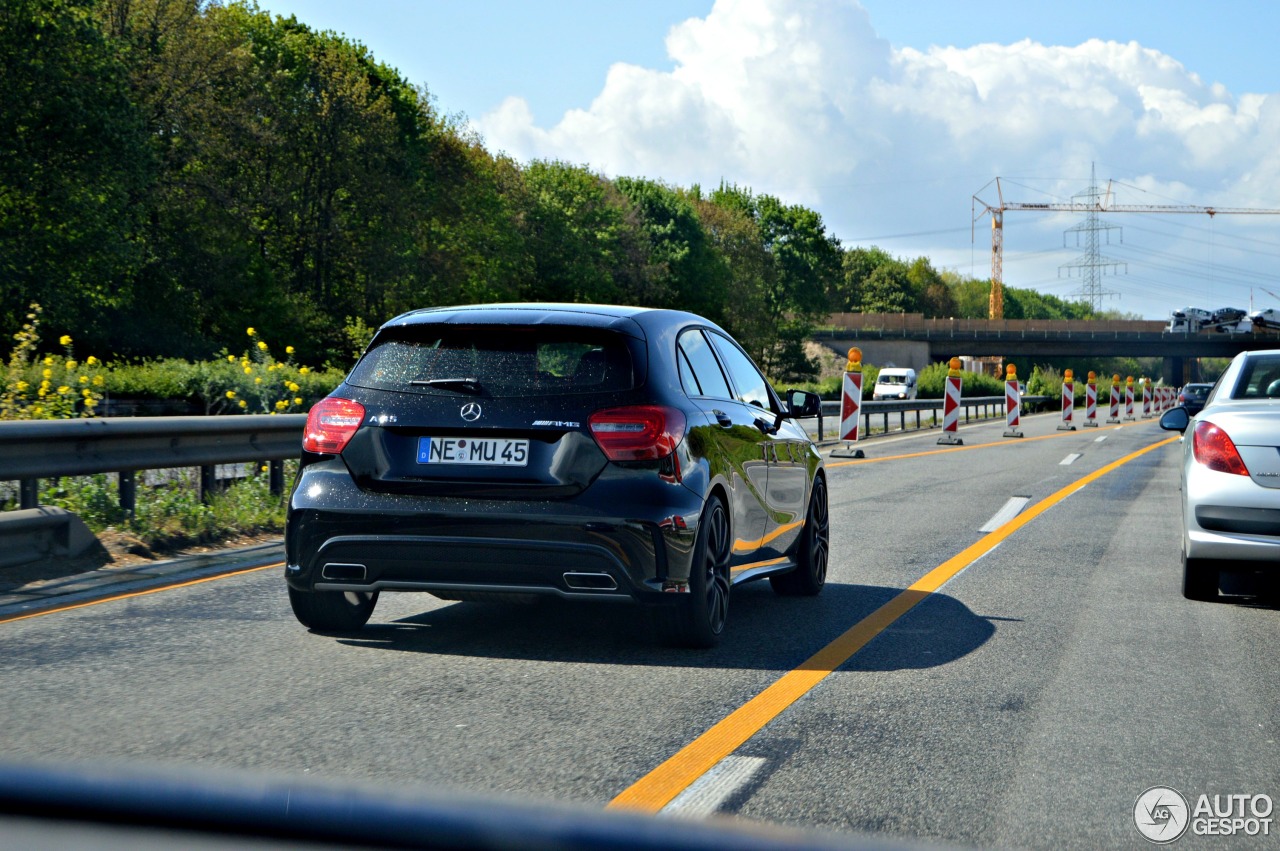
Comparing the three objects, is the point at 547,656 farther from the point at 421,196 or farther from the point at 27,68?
the point at 421,196

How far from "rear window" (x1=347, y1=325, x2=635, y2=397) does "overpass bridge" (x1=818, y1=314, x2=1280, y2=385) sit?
355 feet

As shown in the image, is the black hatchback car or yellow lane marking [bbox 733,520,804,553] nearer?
the black hatchback car

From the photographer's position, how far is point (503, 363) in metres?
6.05

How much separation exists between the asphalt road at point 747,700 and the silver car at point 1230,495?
0.97 ft

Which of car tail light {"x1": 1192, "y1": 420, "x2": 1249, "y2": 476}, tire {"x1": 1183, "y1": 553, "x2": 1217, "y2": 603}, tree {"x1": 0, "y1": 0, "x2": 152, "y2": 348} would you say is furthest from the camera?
tree {"x1": 0, "y1": 0, "x2": 152, "y2": 348}

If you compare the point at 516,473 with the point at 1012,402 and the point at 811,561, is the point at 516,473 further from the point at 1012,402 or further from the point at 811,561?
the point at 1012,402

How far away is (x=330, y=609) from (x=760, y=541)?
7.13ft

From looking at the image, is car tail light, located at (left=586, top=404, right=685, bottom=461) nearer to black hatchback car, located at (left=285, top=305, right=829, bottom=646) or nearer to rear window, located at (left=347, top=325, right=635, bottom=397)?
black hatchback car, located at (left=285, top=305, right=829, bottom=646)

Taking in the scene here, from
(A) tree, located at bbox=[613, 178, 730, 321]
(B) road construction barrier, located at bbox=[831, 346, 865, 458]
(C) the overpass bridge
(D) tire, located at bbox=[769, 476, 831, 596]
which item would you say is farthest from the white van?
(D) tire, located at bbox=[769, 476, 831, 596]

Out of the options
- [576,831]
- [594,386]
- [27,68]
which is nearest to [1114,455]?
[594,386]

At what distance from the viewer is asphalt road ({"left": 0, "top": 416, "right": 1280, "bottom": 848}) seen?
13.2ft

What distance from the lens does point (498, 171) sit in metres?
70.8

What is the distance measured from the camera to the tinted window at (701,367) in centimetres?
665

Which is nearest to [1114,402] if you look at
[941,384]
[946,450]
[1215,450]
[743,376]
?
[946,450]
